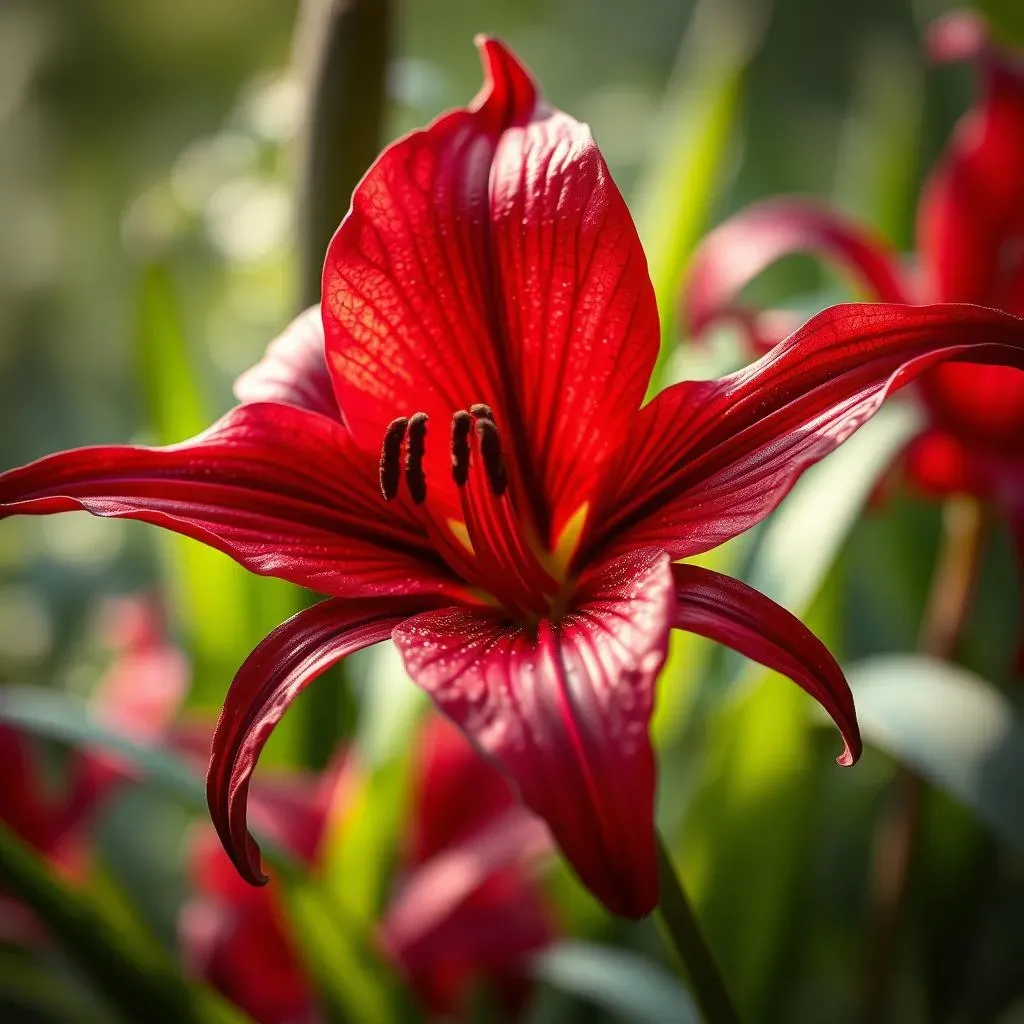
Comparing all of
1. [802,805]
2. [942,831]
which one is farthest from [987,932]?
[802,805]

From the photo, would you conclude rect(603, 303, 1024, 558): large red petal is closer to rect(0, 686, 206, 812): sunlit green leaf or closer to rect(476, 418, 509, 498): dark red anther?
rect(476, 418, 509, 498): dark red anther

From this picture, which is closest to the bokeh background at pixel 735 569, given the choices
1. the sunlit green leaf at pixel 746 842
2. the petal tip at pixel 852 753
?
the sunlit green leaf at pixel 746 842

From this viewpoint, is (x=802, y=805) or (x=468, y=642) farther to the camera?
(x=802, y=805)

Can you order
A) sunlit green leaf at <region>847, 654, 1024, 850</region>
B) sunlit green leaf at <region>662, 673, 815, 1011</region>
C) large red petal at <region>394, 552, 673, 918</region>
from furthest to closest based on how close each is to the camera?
sunlit green leaf at <region>662, 673, 815, 1011</region>, sunlit green leaf at <region>847, 654, 1024, 850</region>, large red petal at <region>394, 552, 673, 918</region>

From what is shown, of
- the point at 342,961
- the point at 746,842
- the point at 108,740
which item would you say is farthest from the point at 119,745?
the point at 746,842

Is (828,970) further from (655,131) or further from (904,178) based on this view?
(655,131)

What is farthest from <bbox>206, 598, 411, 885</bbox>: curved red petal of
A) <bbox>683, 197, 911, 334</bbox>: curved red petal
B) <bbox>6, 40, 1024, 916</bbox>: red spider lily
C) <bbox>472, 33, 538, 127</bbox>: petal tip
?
<bbox>683, 197, 911, 334</bbox>: curved red petal
